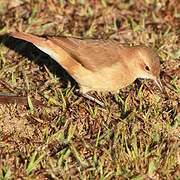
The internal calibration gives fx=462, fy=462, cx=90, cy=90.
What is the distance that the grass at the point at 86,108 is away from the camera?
4.71 metres

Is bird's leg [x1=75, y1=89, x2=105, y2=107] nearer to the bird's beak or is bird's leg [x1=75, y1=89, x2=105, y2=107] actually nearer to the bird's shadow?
the bird's shadow

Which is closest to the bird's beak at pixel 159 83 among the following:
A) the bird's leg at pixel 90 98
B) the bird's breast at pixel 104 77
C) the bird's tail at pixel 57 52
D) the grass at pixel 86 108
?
the grass at pixel 86 108

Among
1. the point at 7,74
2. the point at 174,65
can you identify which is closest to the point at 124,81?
the point at 174,65

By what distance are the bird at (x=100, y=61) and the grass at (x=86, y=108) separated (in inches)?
10.2

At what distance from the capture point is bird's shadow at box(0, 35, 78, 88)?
6105mm

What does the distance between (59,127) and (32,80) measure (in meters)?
1.04

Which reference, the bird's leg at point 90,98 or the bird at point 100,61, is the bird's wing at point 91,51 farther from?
the bird's leg at point 90,98

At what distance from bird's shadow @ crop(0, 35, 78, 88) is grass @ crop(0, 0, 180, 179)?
1cm

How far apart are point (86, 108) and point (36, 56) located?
1298 millimetres

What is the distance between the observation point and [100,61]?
17.9 feet

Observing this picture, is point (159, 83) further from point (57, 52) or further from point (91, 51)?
point (57, 52)

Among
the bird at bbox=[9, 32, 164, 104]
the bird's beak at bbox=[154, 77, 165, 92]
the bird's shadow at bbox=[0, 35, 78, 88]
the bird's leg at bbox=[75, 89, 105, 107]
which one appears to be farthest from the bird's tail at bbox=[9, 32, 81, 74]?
the bird's beak at bbox=[154, 77, 165, 92]

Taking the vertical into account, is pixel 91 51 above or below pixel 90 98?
above

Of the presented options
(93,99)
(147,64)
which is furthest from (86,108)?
(147,64)
